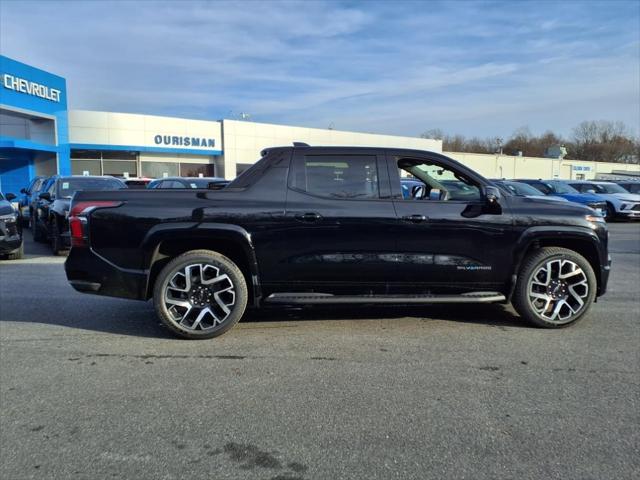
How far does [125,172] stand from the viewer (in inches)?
1319

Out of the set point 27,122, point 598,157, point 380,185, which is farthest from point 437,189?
point 598,157

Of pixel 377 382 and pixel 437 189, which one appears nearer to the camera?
pixel 377 382

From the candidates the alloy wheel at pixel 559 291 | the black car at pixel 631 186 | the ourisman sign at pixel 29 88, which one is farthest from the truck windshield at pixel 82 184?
the black car at pixel 631 186

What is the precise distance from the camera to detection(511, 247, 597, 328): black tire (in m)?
5.09

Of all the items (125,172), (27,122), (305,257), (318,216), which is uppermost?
(27,122)

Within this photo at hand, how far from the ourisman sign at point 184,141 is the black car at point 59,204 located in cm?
2273

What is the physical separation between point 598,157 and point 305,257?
10030 cm

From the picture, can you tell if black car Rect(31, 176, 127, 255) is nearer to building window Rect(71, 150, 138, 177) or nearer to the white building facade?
the white building facade

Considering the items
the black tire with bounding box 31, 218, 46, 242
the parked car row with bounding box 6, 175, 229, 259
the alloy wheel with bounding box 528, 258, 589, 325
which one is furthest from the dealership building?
the alloy wheel with bounding box 528, 258, 589, 325

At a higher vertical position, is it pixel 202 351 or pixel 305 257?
pixel 305 257

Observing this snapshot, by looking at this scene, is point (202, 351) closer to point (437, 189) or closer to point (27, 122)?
point (437, 189)

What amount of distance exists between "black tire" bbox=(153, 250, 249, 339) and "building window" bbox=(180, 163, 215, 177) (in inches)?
1288

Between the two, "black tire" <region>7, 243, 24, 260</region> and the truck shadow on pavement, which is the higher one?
"black tire" <region>7, 243, 24, 260</region>

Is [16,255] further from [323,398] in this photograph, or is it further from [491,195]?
[491,195]
